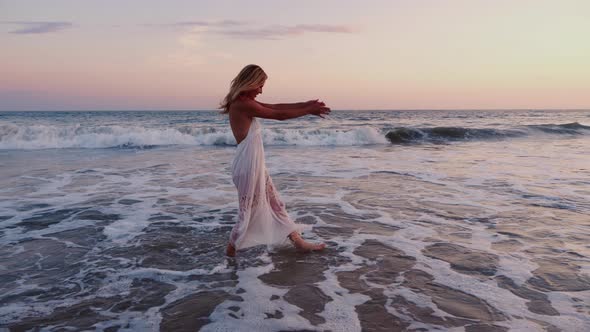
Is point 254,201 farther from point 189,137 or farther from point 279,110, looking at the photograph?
point 189,137

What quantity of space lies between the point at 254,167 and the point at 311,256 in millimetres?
1187

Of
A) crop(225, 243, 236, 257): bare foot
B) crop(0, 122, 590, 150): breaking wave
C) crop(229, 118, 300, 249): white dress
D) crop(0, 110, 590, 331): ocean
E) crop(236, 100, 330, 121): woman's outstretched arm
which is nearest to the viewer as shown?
crop(0, 110, 590, 331): ocean

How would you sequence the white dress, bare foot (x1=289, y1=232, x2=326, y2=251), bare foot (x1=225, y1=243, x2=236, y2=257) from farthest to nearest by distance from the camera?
bare foot (x1=289, y1=232, x2=326, y2=251) < bare foot (x1=225, y1=243, x2=236, y2=257) < the white dress

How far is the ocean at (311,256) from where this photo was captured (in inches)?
123

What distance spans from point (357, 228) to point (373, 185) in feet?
10.6

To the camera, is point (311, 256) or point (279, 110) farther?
point (311, 256)

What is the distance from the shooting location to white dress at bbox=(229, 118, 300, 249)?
13.9 ft

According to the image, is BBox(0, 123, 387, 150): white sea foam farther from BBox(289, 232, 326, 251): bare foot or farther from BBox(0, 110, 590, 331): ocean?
BBox(289, 232, 326, 251): bare foot

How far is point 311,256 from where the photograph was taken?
4.48m

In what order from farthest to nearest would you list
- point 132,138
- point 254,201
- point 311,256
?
point 132,138 → point 311,256 → point 254,201

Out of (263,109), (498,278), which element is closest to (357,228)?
(498,278)

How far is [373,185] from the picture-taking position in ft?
28.2

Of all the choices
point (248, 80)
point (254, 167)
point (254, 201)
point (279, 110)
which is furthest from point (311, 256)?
point (248, 80)

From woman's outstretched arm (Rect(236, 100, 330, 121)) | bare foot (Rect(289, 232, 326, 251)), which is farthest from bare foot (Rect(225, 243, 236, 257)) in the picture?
woman's outstretched arm (Rect(236, 100, 330, 121))
